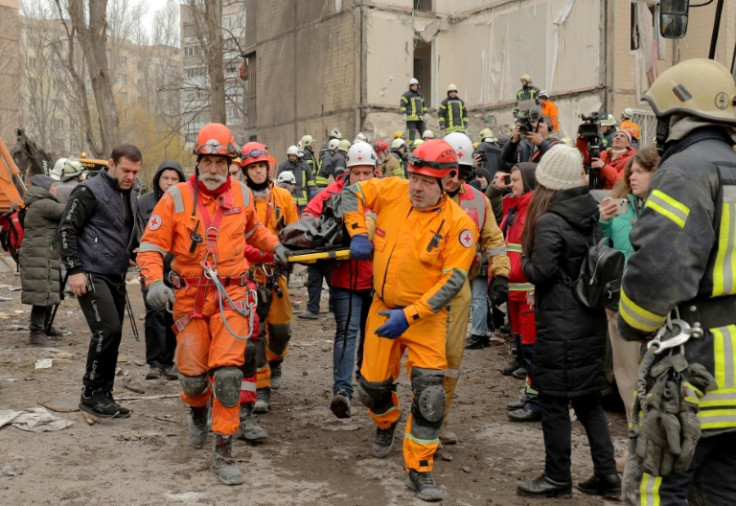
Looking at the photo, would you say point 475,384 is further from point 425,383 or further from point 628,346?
point 425,383

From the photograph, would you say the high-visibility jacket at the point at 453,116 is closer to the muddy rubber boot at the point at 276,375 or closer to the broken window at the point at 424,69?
the broken window at the point at 424,69

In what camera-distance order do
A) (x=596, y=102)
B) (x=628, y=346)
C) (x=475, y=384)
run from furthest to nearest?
1. (x=596, y=102)
2. (x=475, y=384)
3. (x=628, y=346)

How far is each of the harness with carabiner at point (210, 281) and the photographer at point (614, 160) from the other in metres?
2.88

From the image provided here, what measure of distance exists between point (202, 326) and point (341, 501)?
1.46 meters

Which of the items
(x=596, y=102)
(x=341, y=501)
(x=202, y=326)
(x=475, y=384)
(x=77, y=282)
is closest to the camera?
(x=341, y=501)

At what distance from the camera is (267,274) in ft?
21.1

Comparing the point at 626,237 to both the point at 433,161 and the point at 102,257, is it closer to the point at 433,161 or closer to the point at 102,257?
the point at 433,161

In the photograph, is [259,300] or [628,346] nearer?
[628,346]

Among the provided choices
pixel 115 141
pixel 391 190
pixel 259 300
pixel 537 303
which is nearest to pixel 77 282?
pixel 259 300

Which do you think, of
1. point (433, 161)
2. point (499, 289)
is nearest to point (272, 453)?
point (499, 289)

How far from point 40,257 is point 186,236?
5355mm

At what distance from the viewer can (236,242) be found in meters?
5.27

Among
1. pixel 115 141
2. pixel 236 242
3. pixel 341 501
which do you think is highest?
pixel 115 141

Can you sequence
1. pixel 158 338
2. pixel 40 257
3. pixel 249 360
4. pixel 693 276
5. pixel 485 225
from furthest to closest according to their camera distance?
1. pixel 40 257
2. pixel 158 338
3. pixel 485 225
4. pixel 249 360
5. pixel 693 276
